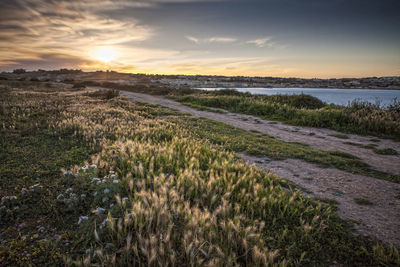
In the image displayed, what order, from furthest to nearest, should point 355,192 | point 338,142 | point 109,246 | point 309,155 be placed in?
point 338,142 < point 309,155 < point 355,192 < point 109,246

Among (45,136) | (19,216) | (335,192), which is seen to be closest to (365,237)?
(335,192)

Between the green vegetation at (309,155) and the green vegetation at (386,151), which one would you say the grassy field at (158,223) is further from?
the green vegetation at (386,151)

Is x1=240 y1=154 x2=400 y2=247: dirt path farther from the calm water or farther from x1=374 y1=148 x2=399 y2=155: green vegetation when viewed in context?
the calm water

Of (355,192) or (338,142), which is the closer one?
(355,192)

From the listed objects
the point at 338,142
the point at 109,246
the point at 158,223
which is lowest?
the point at 338,142

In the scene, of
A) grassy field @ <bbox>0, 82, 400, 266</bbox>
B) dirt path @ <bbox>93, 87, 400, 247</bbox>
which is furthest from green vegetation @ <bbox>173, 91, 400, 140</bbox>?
grassy field @ <bbox>0, 82, 400, 266</bbox>

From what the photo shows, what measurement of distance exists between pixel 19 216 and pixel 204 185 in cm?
304

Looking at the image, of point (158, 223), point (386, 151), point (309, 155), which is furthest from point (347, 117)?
point (158, 223)

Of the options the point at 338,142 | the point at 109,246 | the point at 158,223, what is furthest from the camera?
the point at 338,142

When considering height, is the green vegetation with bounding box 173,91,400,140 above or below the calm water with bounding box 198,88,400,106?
below

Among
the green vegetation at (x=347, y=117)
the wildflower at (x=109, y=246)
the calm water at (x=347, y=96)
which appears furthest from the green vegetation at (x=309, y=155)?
the calm water at (x=347, y=96)

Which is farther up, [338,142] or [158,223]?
[158,223]

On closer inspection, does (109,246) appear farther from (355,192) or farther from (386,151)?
(386,151)

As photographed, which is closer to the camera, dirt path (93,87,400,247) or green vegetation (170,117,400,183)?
dirt path (93,87,400,247)
